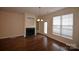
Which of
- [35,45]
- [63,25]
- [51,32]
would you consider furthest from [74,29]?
[35,45]

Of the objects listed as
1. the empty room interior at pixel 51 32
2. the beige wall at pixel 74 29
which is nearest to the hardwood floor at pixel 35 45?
the empty room interior at pixel 51 32

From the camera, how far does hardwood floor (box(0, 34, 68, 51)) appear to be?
1.97 m

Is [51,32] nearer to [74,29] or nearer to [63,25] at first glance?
[63,25]

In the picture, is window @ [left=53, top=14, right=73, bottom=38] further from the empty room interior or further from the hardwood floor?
the hardwood floor

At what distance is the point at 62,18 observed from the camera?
2227 mm

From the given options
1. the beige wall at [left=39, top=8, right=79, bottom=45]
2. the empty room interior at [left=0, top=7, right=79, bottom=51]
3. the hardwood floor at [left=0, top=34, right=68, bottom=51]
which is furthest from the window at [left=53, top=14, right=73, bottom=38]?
the hardwood floor at [left=0, top=34, right=68, bottom=51]

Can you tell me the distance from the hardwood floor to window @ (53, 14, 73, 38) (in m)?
0.33

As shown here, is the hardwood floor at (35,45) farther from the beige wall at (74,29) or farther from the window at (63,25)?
the window at (63,25)

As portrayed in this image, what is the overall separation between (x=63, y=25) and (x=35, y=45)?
1.02 m

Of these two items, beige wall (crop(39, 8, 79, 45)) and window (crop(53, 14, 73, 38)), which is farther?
window (crop(53, 14, 73, 38))

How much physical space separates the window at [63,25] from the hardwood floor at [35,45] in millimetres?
332
